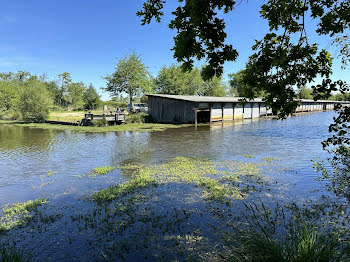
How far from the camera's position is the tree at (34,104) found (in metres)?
37.6

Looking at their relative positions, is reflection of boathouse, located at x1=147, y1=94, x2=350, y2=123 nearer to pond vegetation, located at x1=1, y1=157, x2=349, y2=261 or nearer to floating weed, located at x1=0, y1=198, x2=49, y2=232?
pond vegetation, located at x1=1, y1=157, x2=349, y2=261

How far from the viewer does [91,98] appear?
78562 millimetres

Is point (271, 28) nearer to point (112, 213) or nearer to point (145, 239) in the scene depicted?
point (145, 239)

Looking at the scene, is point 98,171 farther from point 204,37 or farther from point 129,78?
point 129,78

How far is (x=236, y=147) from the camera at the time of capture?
676 inches

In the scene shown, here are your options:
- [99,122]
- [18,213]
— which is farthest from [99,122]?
[18,213]

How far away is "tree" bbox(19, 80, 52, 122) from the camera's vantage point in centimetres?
3759

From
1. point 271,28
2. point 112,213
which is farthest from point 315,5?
point 112,213

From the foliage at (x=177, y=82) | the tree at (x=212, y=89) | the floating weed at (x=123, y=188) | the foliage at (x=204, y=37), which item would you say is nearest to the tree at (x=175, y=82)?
the foliage at (x=177, y=82)

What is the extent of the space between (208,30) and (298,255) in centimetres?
450

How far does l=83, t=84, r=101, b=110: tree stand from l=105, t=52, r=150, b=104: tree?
26.4 meters

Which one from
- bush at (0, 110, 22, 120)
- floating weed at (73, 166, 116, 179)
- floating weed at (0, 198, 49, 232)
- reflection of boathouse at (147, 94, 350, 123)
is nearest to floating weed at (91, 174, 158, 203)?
floating weed at (0, 198, 49, 232)

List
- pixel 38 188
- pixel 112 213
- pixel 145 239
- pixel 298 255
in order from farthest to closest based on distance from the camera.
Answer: pixel 38 188 < pixel 112 213 < pixel 145 239 < pixel 298 255

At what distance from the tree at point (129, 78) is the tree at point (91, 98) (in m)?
26.4
